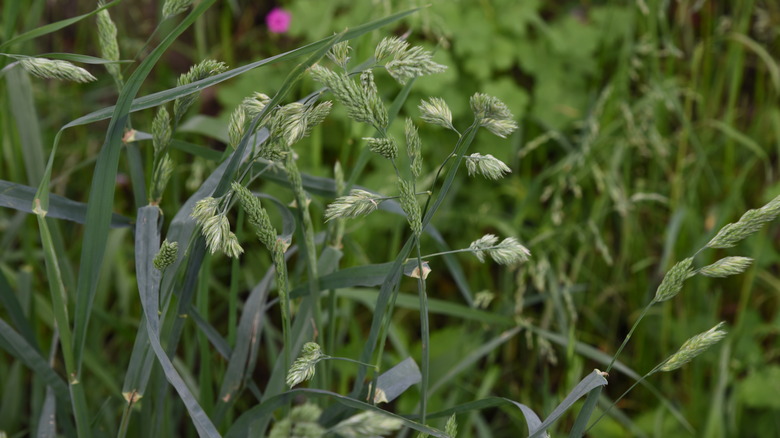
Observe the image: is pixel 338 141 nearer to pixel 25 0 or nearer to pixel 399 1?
pixel 399 1

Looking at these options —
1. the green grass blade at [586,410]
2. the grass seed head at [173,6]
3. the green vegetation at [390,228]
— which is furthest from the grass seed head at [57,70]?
the green grass blade at [586,410]

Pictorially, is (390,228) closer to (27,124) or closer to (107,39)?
(27,124)

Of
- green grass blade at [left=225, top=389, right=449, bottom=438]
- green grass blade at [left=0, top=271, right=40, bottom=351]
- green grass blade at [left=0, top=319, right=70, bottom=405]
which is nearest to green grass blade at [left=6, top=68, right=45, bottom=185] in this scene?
green grass blade at [left=0, top=271, right=40, bottom=351]

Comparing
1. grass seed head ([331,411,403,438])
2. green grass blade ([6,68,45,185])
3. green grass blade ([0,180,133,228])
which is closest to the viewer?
grass seed head ([331,411,403,438])

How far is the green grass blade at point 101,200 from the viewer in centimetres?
75

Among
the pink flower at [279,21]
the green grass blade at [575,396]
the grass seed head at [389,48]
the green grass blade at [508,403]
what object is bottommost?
the green grass blade at [508,403]

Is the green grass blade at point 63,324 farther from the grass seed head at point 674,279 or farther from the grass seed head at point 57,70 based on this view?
the grass seed head at point 674,279

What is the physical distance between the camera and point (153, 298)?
75 centimetres

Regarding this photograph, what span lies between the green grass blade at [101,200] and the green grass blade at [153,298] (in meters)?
0.04

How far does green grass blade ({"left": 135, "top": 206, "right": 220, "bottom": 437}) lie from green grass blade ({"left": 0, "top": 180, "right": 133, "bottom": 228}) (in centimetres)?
10

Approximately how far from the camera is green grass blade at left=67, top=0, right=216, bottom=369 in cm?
75

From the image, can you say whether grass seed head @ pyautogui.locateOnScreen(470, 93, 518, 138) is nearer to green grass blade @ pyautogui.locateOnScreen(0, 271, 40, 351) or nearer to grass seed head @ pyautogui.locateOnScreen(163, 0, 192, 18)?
grass seed head @ pyautogui.locateOnScreen(163, 0, 192, 18)

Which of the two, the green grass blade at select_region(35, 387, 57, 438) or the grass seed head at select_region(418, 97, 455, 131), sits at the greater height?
the grass seed head at select_region(418, 97, 455, 131)

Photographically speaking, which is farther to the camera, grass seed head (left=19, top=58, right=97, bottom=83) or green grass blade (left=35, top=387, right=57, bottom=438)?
green grass blade (left=35, top=387, right=57, bottom=438)
